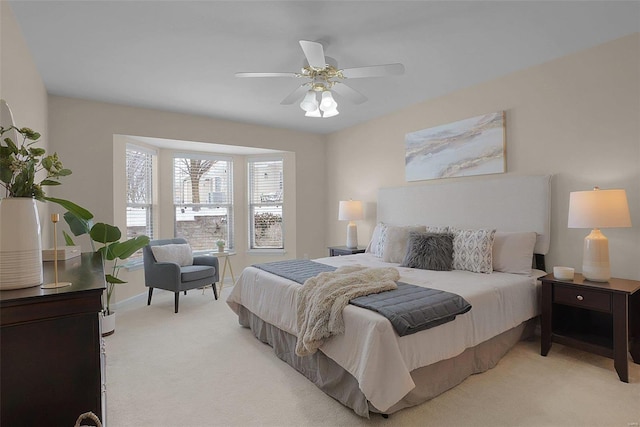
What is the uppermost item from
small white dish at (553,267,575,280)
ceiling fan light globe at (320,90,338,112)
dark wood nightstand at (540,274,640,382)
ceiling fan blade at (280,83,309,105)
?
ceiling fan blade at (280,83,309,105)

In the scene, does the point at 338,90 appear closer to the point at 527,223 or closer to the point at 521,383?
the point at 527,223

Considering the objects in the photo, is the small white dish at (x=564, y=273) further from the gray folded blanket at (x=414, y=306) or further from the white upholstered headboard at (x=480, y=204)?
the gray folded blanket at (x=414, y=306)

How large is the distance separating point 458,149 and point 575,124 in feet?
3.67

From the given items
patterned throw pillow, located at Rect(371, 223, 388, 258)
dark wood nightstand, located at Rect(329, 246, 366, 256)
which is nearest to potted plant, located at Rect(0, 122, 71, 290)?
patterned throw pillow, located at Rect(371, 223, 388, 258)

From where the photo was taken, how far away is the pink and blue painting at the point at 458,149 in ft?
11.6

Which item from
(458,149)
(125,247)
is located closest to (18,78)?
(125,247)

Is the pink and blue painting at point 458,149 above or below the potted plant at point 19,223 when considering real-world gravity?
above

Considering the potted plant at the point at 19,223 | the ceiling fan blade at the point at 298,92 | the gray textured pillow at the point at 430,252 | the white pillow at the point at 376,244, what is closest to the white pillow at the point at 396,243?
the gray textured pillow at the point at 430,252

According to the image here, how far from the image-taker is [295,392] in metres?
2.29

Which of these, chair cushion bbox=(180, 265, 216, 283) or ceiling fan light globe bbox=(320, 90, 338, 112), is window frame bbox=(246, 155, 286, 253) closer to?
chair cushion bbox=(180, 265, 216, 283)

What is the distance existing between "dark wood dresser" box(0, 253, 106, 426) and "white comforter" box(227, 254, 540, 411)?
1.29 metres

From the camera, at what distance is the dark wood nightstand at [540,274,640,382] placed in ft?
7.64

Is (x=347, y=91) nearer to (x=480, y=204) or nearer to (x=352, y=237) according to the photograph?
(x=480, y=204)

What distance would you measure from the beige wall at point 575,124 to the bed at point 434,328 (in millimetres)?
192
